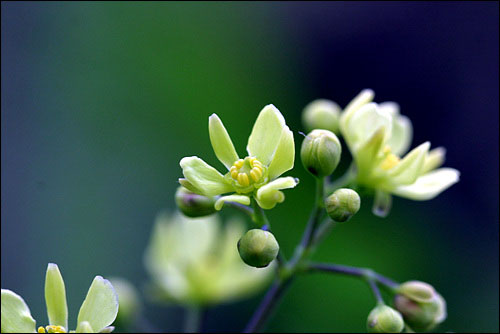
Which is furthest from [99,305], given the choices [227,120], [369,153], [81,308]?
[227,120]

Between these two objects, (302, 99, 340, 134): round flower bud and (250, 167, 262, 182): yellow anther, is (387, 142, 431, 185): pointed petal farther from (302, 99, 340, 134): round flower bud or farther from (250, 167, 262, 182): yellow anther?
(250, 167, 262, 182): yellow anther

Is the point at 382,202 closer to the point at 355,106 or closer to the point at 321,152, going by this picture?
the point at 355,106

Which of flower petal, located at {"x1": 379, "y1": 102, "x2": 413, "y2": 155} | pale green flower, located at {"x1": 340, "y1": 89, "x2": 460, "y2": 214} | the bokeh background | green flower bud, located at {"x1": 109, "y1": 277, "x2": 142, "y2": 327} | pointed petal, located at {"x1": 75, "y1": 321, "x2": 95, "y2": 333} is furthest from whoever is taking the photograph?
the bokeh background

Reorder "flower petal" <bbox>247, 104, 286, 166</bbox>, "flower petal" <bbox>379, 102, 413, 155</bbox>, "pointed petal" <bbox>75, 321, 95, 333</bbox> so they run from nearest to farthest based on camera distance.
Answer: "pointed petal" <bbox>75, 321, 95, 333</bbox> → "flower petal" <bbox>247, 104, 286, 166</bbox> → "flower petal" <bbox>379, 102, 413, 155</bbox>

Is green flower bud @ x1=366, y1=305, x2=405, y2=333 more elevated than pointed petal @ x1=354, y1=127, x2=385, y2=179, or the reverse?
pointed petal @ x1=354, y1=127, x2=385, y2=179

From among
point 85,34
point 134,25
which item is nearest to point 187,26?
point 134,25

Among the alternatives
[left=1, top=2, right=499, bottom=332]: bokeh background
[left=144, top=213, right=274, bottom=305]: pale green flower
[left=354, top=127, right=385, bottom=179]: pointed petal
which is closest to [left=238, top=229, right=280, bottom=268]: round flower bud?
[left=354, top=127, right=385, bottom=179]: pointed petal

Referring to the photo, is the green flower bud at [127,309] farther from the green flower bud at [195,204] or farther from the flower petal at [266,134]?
the flower petal at [266,134]

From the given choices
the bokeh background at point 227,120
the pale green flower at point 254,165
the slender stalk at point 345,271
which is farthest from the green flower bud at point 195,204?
the bokeh background at point 227,120
